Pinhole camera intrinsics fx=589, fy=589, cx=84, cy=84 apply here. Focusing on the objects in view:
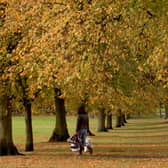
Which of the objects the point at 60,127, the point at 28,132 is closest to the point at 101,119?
the point at 60,127

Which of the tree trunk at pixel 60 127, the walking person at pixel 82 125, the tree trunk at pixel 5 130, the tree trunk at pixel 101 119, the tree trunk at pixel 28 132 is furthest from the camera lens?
the tree trunk at pixel 101 119

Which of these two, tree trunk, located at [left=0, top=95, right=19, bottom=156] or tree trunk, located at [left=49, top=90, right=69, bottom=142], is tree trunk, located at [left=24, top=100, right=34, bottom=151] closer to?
tree trunk, located at [left=0, top=95, right=19, bottom=156]

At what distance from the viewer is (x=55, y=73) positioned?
16422mm

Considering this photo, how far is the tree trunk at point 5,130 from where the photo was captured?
26016mm

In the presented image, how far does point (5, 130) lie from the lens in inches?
1036

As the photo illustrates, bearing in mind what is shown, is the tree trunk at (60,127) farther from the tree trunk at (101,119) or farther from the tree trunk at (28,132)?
the tree trunk at (101,119)

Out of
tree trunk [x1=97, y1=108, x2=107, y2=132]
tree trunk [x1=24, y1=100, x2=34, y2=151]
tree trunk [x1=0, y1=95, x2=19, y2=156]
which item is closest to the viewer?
tree trunk [x1=0, y1=95, x2=19, y2=156]

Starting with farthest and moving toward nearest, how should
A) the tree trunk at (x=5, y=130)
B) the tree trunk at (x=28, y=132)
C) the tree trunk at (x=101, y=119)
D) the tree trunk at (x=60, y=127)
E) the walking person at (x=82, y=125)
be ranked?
the tree trunk at (x=101, y=119) → the tree trunk at (x=60, y=127) → the tree trunk at (x=28, y=132) → the tree trunk at (x=5, y=130) → the walking person at (x=82, y=125)

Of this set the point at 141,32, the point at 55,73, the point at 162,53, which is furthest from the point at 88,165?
the point at 162,53

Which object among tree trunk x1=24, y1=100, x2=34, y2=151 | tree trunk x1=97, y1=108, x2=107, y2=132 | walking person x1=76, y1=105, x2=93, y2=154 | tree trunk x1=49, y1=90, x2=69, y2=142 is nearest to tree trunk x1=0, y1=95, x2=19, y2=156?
walking person x1=76, y1=105, x2=93, y2=154

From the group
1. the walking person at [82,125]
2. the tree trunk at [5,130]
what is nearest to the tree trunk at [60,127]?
the tree trunk at [5,130]

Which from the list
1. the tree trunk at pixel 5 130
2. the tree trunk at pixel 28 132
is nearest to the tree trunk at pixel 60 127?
the tree trunk at pixel 28 132

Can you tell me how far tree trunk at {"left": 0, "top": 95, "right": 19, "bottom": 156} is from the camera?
2602 centimetres

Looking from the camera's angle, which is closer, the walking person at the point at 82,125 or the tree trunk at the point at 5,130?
the walking person at the point at 82,125
